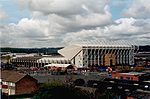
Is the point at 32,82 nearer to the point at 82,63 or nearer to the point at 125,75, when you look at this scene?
the point at 125,75

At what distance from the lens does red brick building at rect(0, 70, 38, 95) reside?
1179 inches

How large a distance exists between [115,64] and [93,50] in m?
6.79

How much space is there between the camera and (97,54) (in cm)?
7275

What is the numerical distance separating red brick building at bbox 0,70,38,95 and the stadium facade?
130ft

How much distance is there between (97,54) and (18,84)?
1739 inches

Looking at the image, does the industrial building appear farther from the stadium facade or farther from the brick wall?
the brick wall

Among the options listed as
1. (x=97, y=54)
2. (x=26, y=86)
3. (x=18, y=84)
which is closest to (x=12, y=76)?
(x=18, y=84)

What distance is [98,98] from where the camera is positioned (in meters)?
24.0

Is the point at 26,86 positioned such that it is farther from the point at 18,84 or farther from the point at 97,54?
the point at 97,54

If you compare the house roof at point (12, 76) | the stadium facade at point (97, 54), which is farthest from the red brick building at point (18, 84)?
the stadium facade at point (97, 54)

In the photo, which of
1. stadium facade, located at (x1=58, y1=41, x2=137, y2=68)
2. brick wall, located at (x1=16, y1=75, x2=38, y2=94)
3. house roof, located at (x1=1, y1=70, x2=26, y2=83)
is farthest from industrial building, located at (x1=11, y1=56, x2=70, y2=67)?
brick wall, located at (x1=16, y1=75, x2=38, y2=94)

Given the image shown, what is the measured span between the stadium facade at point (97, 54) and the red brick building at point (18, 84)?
3959 centimetres

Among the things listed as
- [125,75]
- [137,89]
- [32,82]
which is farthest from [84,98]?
[125,75]

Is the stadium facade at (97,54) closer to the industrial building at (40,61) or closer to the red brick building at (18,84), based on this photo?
the industrial building at (40,61)
